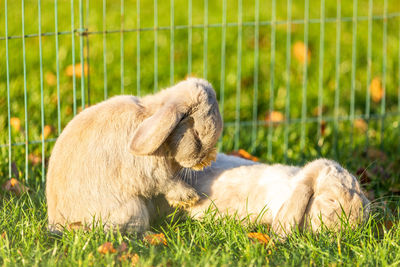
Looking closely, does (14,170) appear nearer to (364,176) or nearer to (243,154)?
(243,154)

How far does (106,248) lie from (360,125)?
310cm

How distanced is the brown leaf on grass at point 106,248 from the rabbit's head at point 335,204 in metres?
0.95

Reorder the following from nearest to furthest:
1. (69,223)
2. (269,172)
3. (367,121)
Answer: (69,223)
(269,172)
(367,121)

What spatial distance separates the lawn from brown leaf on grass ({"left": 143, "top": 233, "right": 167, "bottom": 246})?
0.03m

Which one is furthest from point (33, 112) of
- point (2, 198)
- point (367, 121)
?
point (367, 121)

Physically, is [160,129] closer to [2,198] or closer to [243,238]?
[243,238]

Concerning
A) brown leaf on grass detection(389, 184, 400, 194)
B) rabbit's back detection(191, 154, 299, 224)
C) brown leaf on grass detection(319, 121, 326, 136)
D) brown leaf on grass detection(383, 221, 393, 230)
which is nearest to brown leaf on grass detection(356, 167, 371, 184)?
brown leaf on grass detection(389, 184, 400, 194)

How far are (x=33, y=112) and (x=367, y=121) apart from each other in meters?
2.68

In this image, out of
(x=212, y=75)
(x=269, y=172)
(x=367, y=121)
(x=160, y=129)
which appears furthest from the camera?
(x=212, y=75)

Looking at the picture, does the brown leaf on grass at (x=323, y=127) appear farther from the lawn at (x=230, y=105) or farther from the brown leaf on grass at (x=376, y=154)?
the brown leaf on grass at (x=376, y=154)

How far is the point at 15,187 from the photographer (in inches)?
144

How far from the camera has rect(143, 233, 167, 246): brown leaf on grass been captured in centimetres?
Answer: 288

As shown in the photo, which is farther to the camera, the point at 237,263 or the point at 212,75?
the point at 212,75

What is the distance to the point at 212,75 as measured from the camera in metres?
5.75
